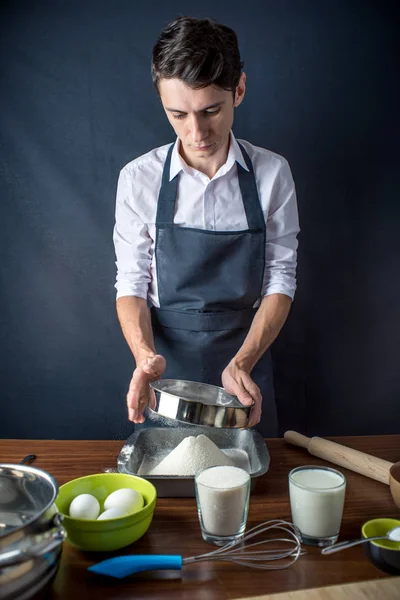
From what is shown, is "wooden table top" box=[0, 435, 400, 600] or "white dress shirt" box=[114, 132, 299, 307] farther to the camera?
"white dress shirt" box=[114, 132, 299, 307]

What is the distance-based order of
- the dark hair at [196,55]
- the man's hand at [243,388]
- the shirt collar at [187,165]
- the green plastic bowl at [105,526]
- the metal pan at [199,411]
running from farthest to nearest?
1. the shirt collar at [187,165]
2. the dark hair at [196,55]
3. the man's hand at [243,388]
4. the metal pan at [199,411]
5. the green plastic bowl at [105,526]

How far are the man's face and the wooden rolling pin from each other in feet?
3.12

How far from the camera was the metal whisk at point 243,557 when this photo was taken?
41.0 inches

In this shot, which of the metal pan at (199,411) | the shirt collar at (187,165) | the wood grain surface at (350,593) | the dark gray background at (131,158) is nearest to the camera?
the wood grain surface at (350,593)

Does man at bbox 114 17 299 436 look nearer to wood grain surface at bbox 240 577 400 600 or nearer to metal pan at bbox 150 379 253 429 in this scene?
metal pan at bbox 150 379 253 429

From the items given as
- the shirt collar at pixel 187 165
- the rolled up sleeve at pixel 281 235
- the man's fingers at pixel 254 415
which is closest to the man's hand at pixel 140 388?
the man's fingers at pixel 254 415

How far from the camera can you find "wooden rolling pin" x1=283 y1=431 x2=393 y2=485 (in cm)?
138

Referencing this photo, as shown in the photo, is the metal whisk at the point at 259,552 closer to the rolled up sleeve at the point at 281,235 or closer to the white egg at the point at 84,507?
the white egg at the point at 84,507

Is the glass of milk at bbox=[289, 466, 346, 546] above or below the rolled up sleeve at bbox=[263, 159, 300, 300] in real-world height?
below

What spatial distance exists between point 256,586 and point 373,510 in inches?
15.0

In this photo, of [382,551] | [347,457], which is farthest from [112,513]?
[347,457]

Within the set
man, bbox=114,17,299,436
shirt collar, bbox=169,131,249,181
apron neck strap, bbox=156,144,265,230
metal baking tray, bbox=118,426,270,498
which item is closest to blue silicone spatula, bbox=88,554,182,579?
metal baking tray, bbox=118,426,270,498

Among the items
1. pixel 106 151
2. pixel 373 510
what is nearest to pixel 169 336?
pixel 106 151

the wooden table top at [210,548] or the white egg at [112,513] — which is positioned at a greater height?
the white egg at [112,513]
